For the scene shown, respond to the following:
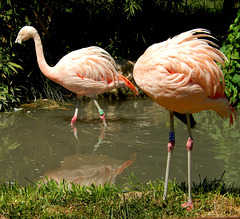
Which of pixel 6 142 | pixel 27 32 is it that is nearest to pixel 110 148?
pixel 6 142

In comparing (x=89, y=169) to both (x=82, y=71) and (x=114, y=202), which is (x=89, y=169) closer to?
(x=114, y=202)

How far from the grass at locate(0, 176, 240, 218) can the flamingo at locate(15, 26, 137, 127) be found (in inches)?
125

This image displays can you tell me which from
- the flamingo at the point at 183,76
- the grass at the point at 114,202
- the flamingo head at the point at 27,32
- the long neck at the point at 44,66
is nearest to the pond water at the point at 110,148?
the grass at the point at 114,202

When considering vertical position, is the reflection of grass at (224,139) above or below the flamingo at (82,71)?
below

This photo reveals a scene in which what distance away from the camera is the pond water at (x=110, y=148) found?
430 cm

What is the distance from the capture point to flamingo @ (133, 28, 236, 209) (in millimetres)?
3131

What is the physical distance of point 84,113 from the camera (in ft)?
24.9

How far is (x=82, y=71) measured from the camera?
6.43 metres

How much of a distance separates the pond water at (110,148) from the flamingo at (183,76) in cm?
106

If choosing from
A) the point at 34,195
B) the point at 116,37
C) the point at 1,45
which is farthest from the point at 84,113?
the point at 34,195

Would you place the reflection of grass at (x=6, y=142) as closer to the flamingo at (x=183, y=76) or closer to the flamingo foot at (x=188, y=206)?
the flamingo at (x=183, y=76)

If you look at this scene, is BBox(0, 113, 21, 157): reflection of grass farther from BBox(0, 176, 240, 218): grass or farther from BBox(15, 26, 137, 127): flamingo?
BBox(0, 176, 240, 218): grass

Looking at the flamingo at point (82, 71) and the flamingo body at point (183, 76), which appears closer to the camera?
the flamingo body at point (183, 76)

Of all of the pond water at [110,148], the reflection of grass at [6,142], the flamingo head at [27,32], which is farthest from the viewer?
the flamingo head at [27,32]
